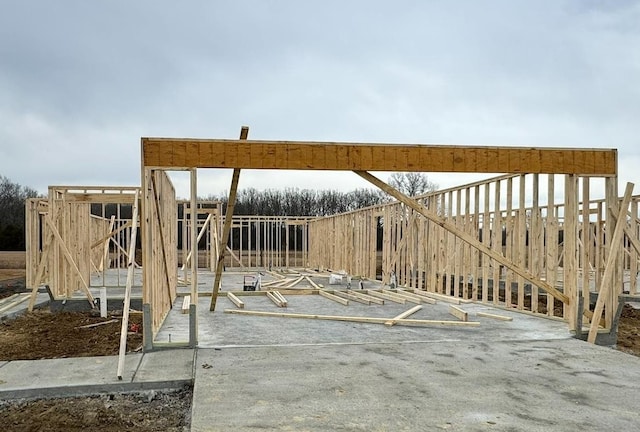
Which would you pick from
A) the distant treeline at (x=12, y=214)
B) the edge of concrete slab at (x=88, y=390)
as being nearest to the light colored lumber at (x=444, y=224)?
the edge of concrete slab at (x=88, y=390)

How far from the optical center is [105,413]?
4441mm

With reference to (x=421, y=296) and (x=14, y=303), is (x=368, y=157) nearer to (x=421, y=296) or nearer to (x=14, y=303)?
(x=421, y=296)

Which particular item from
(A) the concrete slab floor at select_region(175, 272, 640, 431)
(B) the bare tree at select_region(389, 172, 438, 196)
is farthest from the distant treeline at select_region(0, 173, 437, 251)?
(A) the concrete slab floor at select_region(175, 272, 640, 431)

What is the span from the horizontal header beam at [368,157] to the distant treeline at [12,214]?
33172mm

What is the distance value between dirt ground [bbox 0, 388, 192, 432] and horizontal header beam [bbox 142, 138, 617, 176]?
2.85m

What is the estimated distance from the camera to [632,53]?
8438 mm

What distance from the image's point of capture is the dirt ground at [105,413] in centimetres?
416

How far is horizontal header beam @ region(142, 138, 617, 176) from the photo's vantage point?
6.45 metres

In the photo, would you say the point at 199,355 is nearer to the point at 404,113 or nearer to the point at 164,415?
the point at 164,415

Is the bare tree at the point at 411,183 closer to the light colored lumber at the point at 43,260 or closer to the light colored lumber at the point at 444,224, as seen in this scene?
the light colored lumber at the point at 43,260

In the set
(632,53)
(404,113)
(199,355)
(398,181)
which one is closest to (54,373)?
(199,355)

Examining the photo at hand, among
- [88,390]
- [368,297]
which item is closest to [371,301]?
[368,297]

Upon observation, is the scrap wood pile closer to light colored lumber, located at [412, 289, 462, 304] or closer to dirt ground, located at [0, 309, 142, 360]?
light colored lumber, located at [412, 289, 462, 304]

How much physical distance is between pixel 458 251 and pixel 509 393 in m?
7.53
